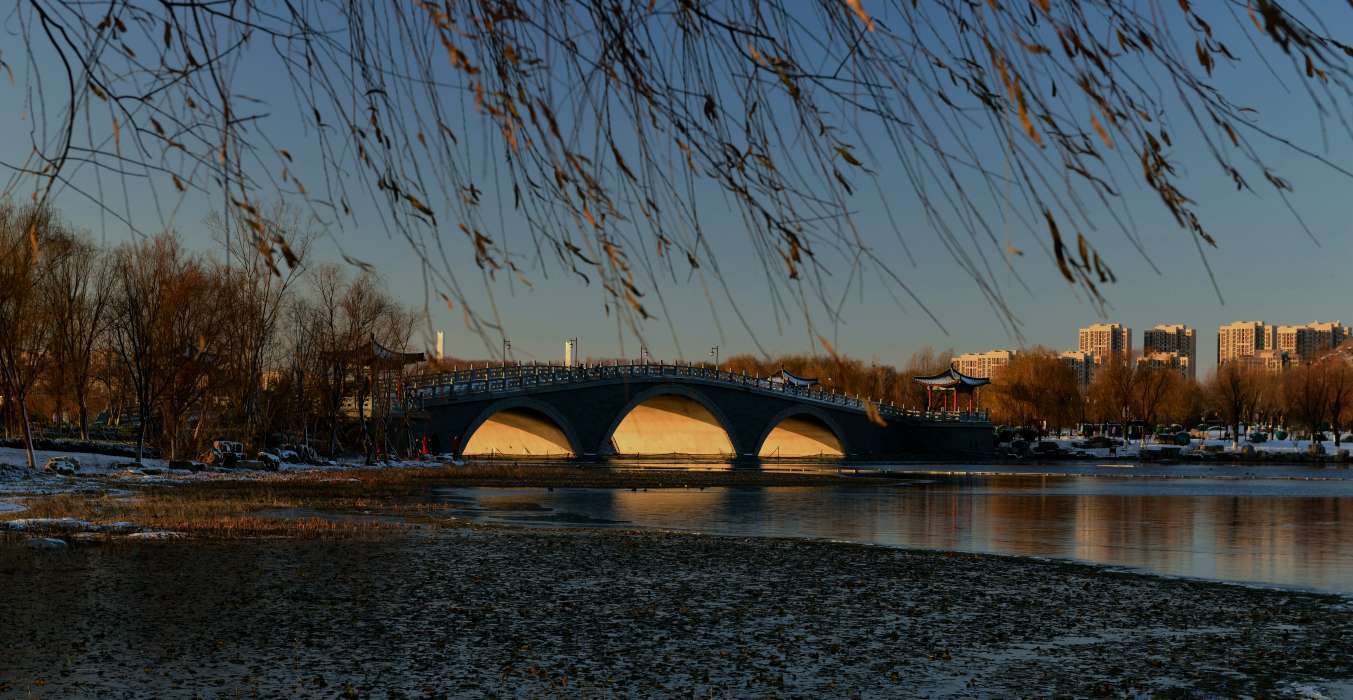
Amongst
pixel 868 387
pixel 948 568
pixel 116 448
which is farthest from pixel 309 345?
pixel 868 387

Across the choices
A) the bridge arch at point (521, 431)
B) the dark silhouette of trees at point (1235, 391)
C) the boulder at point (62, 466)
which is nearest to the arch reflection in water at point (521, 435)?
the bridge arch at point (521, 431)

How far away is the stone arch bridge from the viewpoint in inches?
2813

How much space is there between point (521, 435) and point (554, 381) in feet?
47.9

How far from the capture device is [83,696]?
816cm

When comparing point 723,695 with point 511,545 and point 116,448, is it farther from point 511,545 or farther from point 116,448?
point 116,448

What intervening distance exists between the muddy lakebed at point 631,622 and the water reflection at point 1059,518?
1096 millimetres

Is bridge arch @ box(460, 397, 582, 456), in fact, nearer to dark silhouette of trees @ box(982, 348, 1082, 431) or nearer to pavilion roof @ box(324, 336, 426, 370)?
pavilion roof @ box(324, 336, 426, 370)

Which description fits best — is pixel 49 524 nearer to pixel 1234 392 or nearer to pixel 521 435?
pixel 521 435

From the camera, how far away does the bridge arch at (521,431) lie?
245 ft

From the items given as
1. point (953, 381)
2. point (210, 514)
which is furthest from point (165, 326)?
point (953, 381)

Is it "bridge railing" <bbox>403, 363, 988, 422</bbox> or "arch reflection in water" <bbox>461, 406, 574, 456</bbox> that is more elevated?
"bridge railing" <bbox>403, 363, 988, 422</bbox>

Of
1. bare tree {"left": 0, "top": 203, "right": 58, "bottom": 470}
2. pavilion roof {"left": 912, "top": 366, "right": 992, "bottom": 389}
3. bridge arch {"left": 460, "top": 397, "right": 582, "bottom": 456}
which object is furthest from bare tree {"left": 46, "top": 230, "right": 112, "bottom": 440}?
pavilion roof {"left": 912, "top": 366, "right": 992, "bottom": 389}

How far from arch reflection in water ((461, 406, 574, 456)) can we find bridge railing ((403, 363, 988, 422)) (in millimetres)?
2658

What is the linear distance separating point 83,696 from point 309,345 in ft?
174
